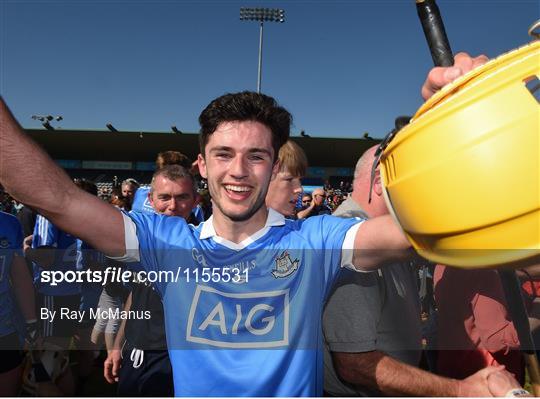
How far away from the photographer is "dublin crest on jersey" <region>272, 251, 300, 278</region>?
5.26ft

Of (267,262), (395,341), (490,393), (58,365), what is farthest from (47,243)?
(490,393)

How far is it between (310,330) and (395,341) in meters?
0.42

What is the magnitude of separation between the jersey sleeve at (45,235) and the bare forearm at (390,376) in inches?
151

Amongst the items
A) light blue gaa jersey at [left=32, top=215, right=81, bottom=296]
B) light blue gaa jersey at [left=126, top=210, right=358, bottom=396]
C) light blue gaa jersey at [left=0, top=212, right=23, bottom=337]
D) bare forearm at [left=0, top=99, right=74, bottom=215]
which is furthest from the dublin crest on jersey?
light blue gaa jersey at [left=32, top=215, right=81, bottom=296]

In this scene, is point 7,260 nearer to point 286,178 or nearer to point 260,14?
point 286,178

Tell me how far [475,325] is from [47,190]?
89.3 inches

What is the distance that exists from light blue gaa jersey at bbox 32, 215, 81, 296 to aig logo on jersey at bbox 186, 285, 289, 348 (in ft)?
11.3

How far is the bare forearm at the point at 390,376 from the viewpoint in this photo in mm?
1562

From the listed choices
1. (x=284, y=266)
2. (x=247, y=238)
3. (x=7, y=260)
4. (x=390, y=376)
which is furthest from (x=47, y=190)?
(x=7, y=260)

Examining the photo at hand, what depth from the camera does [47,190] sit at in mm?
1332

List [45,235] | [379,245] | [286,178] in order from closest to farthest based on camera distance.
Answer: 1. [379,245]
2. [286,178]
3. [45,235]

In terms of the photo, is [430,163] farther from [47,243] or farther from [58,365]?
[47,243]

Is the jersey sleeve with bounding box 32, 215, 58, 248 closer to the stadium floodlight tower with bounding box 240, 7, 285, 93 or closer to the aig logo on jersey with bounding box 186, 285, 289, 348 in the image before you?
the aig logo on jersey with bounding box 186, 285, 289, 348

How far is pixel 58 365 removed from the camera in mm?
3271
